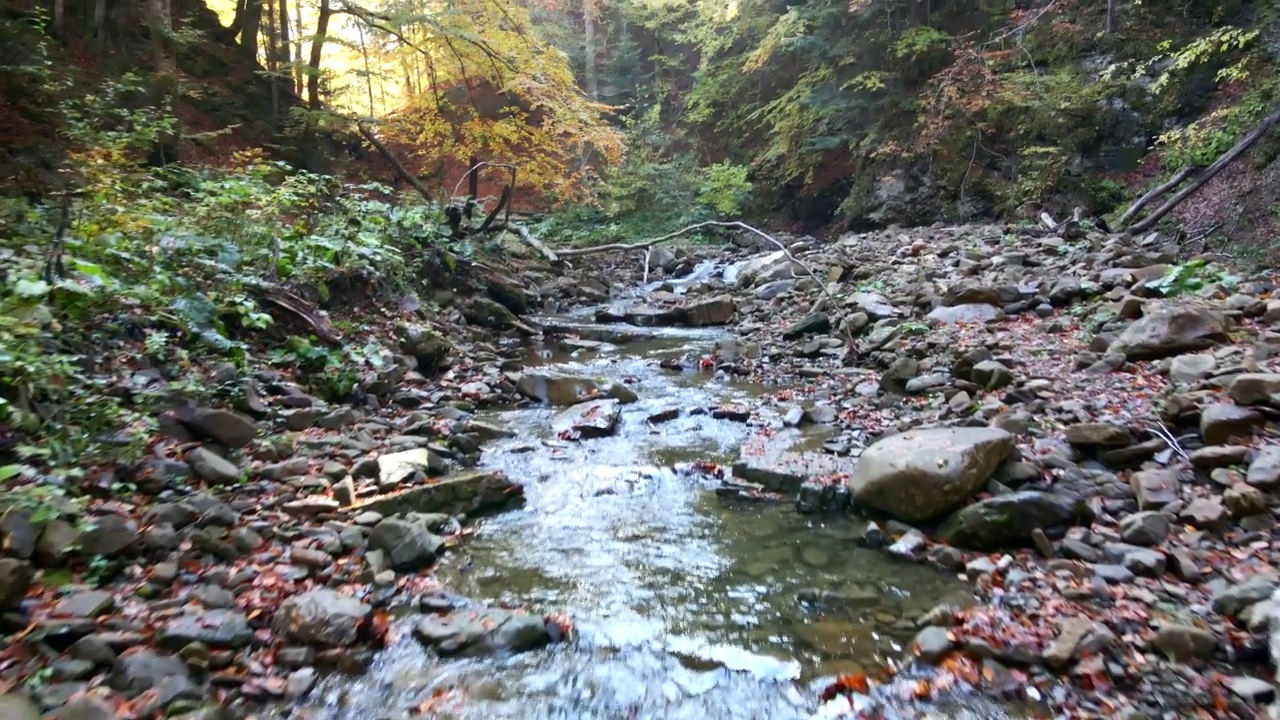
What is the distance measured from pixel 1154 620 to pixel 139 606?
4791mm

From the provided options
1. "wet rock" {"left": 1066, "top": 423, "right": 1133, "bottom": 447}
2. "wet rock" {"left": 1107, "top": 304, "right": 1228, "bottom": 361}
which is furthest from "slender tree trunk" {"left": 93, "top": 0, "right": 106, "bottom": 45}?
"wet rock" {"left": 1107, "top": 304, "right": 1228, "bottom": 361}

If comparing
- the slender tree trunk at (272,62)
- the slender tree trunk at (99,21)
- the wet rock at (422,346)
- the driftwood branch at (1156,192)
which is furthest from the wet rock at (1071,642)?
the slender tree trunk at (99,21)

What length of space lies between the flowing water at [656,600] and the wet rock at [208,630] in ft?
1.59

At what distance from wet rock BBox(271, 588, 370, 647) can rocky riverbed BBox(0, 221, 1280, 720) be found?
0.02 metres

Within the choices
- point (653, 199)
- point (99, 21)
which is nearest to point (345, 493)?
point (99, 21)

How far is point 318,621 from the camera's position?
336 centimetres

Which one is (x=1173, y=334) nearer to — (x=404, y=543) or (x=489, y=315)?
(x=404, y=543)

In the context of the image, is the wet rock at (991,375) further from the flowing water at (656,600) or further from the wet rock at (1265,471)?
the flowing water at (656,600)

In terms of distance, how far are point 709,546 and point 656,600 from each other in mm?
728

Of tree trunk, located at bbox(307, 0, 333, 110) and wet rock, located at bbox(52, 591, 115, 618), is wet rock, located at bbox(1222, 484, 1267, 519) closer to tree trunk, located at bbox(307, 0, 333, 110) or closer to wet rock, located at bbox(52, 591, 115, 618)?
wet rock, located at bbox(52, 591, 115, 618)

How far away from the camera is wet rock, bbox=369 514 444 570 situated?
419 cm

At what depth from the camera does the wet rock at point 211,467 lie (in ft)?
14.1

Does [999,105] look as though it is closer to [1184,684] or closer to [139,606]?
[1184,684]

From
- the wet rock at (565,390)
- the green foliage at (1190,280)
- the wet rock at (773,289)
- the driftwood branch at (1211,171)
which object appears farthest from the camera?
the wet rock at (773,289)
